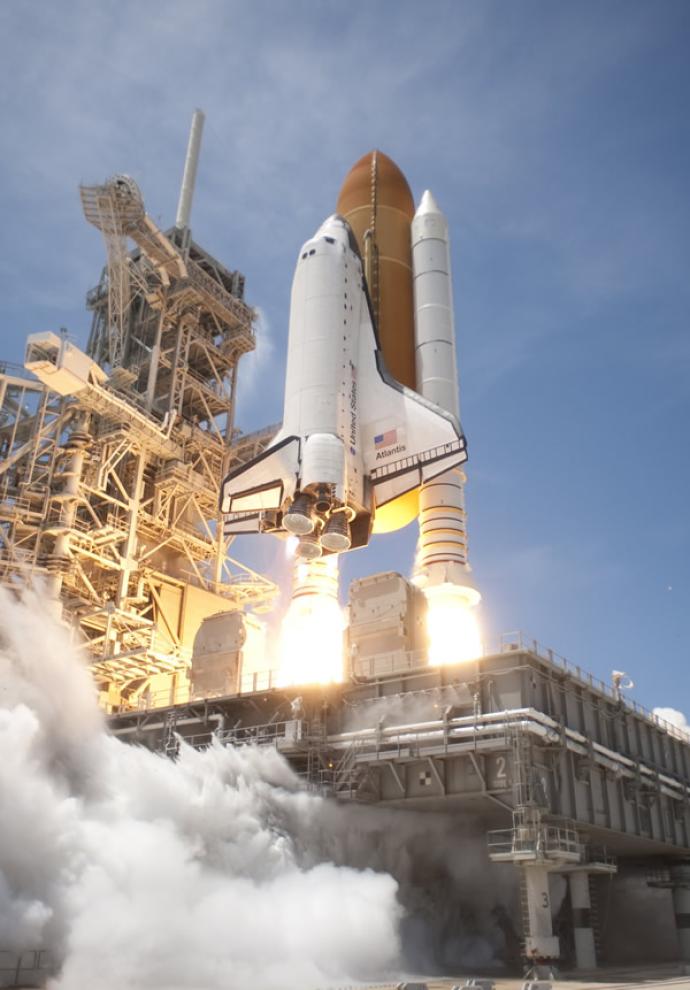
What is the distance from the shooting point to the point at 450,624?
94.9 ft

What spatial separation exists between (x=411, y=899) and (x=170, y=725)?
9.09m

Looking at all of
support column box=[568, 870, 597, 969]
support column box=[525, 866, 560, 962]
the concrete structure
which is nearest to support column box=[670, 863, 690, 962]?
the concrete structure

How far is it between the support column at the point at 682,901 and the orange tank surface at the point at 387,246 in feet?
52.6

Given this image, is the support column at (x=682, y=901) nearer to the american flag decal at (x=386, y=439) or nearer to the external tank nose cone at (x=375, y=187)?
the american flag decal at (x=386, y=439)

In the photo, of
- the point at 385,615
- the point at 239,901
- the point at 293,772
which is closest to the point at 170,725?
the point at 293,772

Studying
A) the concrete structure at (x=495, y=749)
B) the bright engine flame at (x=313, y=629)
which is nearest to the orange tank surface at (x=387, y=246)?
the bright engine flame at (x=313, y=629)

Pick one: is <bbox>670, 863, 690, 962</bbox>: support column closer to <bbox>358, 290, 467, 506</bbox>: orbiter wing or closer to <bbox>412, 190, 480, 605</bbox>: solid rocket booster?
<bbox>412, 190, 480, 605</bbox>: solid rocket booster

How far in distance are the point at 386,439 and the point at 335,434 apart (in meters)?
2.46

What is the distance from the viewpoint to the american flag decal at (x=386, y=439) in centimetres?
2953

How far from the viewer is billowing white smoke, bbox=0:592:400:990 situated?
15.7 metres

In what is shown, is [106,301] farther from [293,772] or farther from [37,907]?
[37,907]

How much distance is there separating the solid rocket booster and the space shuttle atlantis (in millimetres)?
1807

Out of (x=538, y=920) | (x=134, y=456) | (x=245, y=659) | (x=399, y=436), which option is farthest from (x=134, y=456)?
(x=538, y=920)

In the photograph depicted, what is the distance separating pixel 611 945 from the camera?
105ft
